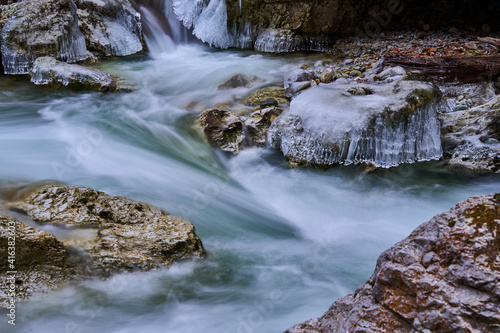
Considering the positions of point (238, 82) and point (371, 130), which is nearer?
point (371, 130)

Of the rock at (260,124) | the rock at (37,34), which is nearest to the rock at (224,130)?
the rock at (260,124)

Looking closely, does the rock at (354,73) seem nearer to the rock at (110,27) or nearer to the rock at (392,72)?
the rock at (392,72)

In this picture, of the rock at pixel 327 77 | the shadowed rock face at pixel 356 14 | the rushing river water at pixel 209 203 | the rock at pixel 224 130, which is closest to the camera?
the rushing river water at pixel 209 203

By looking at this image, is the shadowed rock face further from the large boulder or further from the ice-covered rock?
the ice-covered rock

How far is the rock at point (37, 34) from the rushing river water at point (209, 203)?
825mm

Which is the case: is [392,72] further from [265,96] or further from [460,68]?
[265,96]

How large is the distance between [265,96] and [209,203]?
2766 millimetres

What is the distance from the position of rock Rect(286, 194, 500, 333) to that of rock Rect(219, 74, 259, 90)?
582 cm

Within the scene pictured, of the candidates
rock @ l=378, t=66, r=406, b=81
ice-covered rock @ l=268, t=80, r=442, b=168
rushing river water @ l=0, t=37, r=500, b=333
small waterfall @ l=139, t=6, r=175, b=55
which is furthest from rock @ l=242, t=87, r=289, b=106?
small waterfall @ l=139, t=6, r=175, b=55

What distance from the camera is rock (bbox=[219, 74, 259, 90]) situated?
7250mm

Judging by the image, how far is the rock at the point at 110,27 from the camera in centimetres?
938

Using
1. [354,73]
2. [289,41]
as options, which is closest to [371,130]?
[354,73]

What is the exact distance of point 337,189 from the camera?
4.82 m

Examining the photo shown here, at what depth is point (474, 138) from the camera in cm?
493
